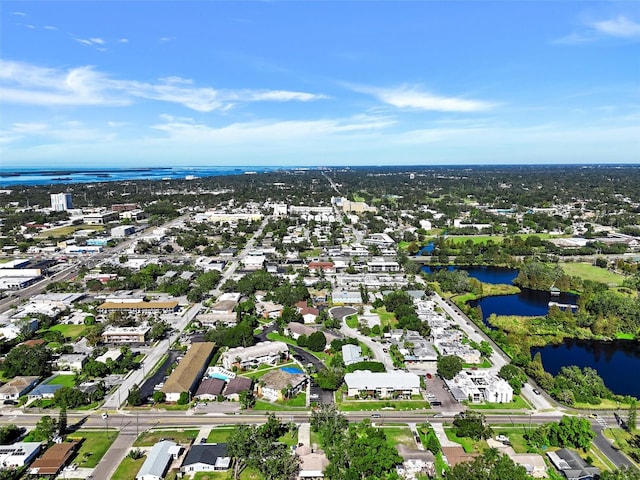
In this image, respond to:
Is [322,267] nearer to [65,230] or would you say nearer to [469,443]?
[469,443]

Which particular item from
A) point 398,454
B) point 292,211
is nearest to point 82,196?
point 292,211

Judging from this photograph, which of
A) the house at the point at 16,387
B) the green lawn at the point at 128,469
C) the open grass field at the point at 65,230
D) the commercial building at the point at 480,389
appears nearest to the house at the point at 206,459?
the green lawn at the point at 128,469

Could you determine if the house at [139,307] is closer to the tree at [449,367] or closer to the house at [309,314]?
the house at [309,314]

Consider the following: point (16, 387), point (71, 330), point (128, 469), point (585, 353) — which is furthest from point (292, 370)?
point (585, 353)

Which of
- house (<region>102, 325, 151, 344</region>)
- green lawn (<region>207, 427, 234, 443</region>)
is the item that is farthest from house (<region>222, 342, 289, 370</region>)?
house (<region>102, 325, 151, 344</region>)

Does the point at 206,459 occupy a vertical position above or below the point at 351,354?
below

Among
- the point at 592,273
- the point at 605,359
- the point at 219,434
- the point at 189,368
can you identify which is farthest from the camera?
the point at 592,273
